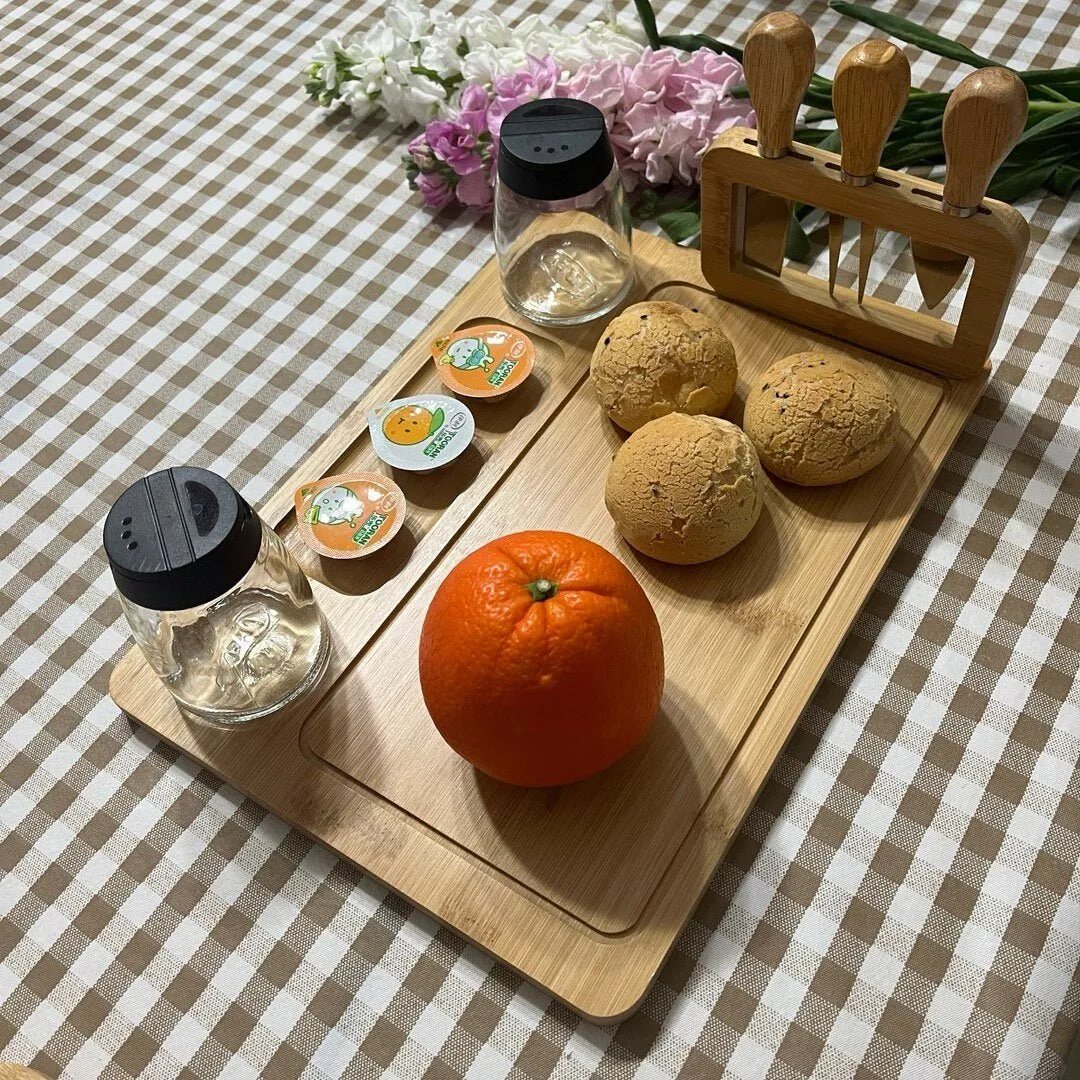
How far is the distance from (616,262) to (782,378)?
0.20m

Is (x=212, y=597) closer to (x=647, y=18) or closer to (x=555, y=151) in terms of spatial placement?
(x=555, y=151)

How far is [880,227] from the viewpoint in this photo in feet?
2.24

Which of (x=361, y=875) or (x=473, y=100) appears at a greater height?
(x=473, y=100)

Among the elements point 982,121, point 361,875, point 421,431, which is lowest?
point 361,875

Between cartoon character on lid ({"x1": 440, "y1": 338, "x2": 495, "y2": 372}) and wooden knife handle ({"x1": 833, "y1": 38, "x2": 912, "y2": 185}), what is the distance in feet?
0.93

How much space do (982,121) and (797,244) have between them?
30cm

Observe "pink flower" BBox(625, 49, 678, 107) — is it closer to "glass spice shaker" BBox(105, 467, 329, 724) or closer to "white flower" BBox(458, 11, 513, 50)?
"white flower" BBox(458, 11, 513, 50)

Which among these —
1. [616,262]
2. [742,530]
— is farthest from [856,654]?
[616,262]

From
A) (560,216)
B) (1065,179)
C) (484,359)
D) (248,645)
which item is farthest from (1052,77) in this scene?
(248,645)

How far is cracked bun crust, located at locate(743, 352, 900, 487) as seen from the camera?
0.68 meters

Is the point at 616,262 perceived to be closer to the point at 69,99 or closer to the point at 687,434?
the point at 687,434

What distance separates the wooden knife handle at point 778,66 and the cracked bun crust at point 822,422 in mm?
153

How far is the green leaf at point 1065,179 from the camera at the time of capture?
89cm

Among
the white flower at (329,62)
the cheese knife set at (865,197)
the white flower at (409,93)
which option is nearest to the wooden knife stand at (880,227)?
the cheese knife set at (865,197)
